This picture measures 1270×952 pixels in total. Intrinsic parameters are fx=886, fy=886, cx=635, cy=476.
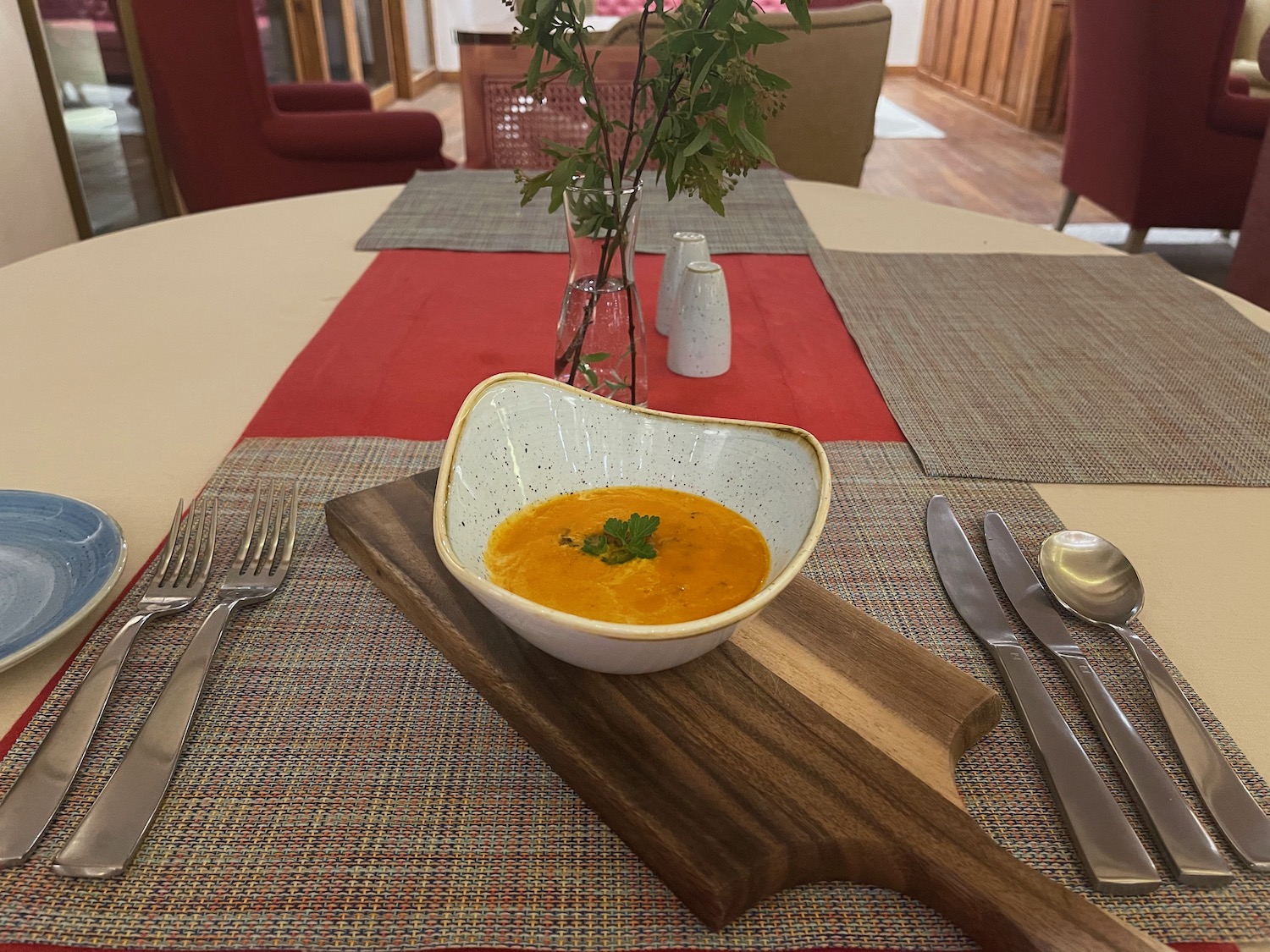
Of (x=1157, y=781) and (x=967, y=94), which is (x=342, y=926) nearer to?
(x=1157, y=781)

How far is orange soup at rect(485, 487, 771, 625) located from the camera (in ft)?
1.66

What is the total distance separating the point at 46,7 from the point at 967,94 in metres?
6.60

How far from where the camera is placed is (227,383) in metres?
0.93

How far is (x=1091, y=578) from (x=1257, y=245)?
7.71 ft

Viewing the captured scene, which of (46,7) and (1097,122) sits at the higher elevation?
(46,7)

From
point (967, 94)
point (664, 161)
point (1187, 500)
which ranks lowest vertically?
point (967, 94)

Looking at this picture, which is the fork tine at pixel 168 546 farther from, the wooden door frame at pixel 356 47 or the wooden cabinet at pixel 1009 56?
the wooden cabinet at pixel 1009 56

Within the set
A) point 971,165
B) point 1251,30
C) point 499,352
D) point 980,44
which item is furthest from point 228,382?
point 980,44

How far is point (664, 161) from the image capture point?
0.69 m

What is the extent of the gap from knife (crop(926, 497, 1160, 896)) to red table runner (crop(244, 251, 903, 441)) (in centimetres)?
24

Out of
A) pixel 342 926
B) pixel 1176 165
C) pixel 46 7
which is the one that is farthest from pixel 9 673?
pixel 1176 165

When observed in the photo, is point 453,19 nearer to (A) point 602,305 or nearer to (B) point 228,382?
(B) point 228,382

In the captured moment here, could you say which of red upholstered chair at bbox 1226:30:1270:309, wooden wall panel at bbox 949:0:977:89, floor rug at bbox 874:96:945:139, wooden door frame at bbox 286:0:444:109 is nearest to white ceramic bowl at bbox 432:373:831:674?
red upholstered chair at bbox 1226:30:1270:309

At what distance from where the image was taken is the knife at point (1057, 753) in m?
0.43
